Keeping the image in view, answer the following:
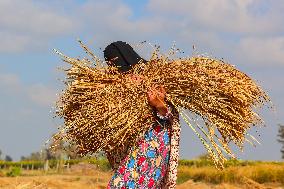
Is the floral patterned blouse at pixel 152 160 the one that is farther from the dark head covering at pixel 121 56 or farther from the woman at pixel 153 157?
the dark head covering at pixel 121 56

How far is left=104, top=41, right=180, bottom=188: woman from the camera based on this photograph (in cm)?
377

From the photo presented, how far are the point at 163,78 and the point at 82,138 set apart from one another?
2.29 ft

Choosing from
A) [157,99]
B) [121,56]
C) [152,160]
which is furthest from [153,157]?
[121,56]

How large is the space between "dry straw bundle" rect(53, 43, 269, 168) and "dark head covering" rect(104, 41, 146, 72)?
65 millimetres

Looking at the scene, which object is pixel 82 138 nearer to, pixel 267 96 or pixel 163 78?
pixel 163 78

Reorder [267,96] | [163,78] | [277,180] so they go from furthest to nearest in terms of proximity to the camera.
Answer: [277,180]
[267,96]
[163,78]

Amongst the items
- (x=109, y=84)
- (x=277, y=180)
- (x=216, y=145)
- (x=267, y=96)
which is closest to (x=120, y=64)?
(x=109, y=84)

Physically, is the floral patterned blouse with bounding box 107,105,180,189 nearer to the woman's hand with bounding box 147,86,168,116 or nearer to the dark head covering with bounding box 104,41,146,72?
the woman's hand with bounding box 147,86,168,116

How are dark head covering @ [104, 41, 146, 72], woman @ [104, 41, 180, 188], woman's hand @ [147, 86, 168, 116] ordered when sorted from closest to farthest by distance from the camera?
woman's hand @ [147, 86, 168, 116] → woman @ [104, 41, 180, 188] → dark head covering @ [104, 41, 146, 72]

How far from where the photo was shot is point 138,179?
12.4ft

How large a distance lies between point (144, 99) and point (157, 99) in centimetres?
9

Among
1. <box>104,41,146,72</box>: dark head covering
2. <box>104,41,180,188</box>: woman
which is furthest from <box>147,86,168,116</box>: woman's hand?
<box>104,41,146,72</box>: dark head covering

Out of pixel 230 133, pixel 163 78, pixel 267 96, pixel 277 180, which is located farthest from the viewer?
pixel 277 180

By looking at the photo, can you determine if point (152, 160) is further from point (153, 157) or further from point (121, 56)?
point (121, 56)
